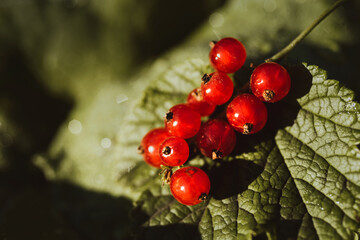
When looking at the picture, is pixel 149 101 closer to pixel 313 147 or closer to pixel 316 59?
pixel 313 147

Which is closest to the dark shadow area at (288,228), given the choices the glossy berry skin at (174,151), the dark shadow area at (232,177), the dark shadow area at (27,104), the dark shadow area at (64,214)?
the dark shadow area at (232,177)

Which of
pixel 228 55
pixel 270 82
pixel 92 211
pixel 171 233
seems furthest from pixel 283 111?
pixel 92 211

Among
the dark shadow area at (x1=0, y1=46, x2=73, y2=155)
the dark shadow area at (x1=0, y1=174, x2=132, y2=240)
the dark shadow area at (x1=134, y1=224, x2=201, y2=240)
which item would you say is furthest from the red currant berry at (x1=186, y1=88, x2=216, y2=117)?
the dark shadow area at (x1=0, y1=46, x2=73, y2=155)

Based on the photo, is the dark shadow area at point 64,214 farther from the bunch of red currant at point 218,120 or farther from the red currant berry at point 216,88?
the red currant berry at point 216,88

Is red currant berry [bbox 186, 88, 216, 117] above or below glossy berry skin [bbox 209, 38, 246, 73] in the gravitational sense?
below

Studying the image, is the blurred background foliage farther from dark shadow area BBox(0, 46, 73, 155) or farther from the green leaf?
the green leaf

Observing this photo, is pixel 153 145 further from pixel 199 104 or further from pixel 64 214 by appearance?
pixel 64 214

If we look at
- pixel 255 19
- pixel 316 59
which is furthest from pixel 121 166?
pixel 255 19
